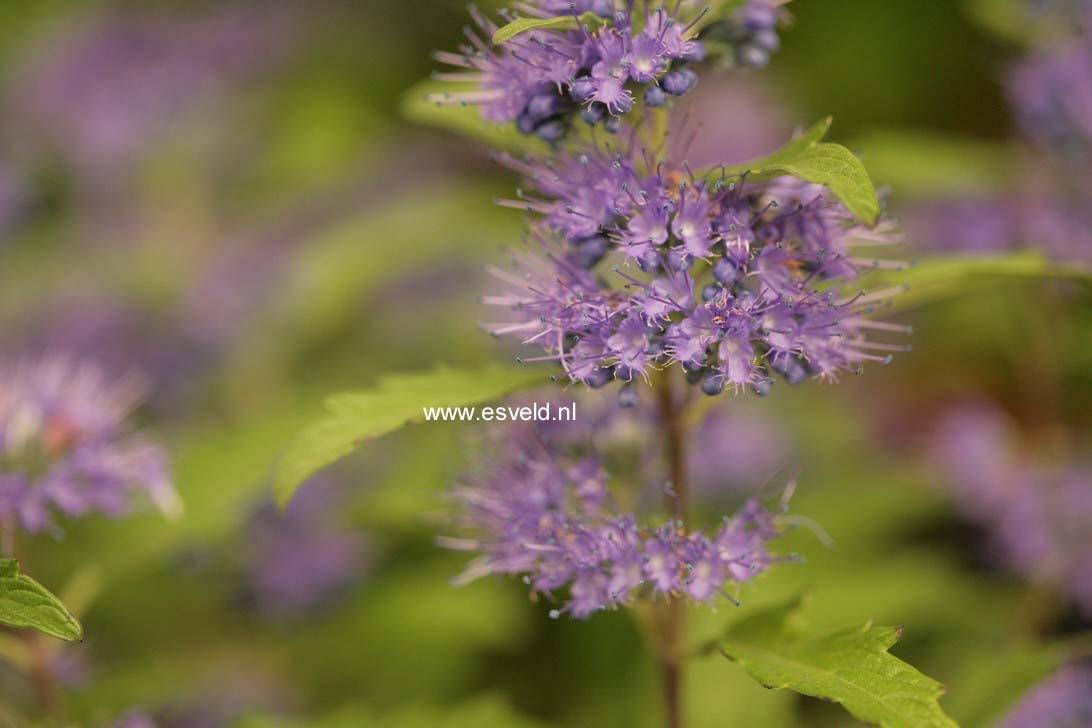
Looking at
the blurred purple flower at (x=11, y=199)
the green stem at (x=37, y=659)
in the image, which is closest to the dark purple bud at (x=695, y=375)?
the green stem at (x=37, y=659)

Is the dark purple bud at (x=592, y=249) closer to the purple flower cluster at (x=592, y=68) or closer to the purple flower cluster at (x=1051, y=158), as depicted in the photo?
the purple flower cluster at (x=592, y=68)

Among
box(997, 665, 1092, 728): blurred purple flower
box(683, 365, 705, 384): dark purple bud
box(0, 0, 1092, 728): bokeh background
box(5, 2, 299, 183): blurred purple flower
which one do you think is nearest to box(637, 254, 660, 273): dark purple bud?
box(683, 365, 705, 384): dark purple bud

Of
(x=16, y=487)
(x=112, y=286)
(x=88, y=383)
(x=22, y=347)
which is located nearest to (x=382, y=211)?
(x=112, y=286)

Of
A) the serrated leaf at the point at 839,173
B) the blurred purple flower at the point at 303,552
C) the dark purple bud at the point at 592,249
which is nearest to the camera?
the serrated leaf at the point at 839,173

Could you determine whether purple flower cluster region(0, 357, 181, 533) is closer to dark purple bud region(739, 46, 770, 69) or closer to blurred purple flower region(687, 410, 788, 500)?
dark purple bud region(739, 46, 770, 69)

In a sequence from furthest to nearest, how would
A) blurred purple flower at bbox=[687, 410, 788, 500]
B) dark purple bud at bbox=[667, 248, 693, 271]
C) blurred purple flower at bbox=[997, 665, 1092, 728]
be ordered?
blurred purple flower at bbox=[687, 410, 788, 500] → blurred purple flower at bbox=[997, 665, 1092, 728] → dark purple bud at bbox=[667, 248, 693, 271]

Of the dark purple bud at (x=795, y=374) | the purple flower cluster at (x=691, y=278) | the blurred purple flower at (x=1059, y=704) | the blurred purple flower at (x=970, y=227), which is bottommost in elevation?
the blurred purple flower at (x=1059, y=704)
